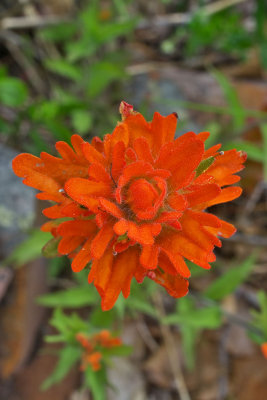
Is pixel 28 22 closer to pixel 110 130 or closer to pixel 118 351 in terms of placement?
pixel 110 130

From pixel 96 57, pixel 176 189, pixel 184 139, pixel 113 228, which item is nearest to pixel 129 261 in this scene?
pixel 113 228


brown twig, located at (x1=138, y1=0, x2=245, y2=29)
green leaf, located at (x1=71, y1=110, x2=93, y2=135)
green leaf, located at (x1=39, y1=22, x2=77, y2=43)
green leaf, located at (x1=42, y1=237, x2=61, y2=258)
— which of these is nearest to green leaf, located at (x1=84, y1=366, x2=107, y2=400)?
green leaf, located at (x1=42, y1=237, x2=61, y2=258)

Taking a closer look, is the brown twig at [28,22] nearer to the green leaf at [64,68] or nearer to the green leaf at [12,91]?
the green leaf at [64,68]

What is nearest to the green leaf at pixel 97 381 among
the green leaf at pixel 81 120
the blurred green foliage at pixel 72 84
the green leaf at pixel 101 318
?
the green leaf at pixel 101 318

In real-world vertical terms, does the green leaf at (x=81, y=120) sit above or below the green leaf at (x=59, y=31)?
below

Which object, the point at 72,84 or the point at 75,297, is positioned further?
the point at 72,84

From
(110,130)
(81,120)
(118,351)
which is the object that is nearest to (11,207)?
(81,120)

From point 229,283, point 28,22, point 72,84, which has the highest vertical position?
point 28,22
